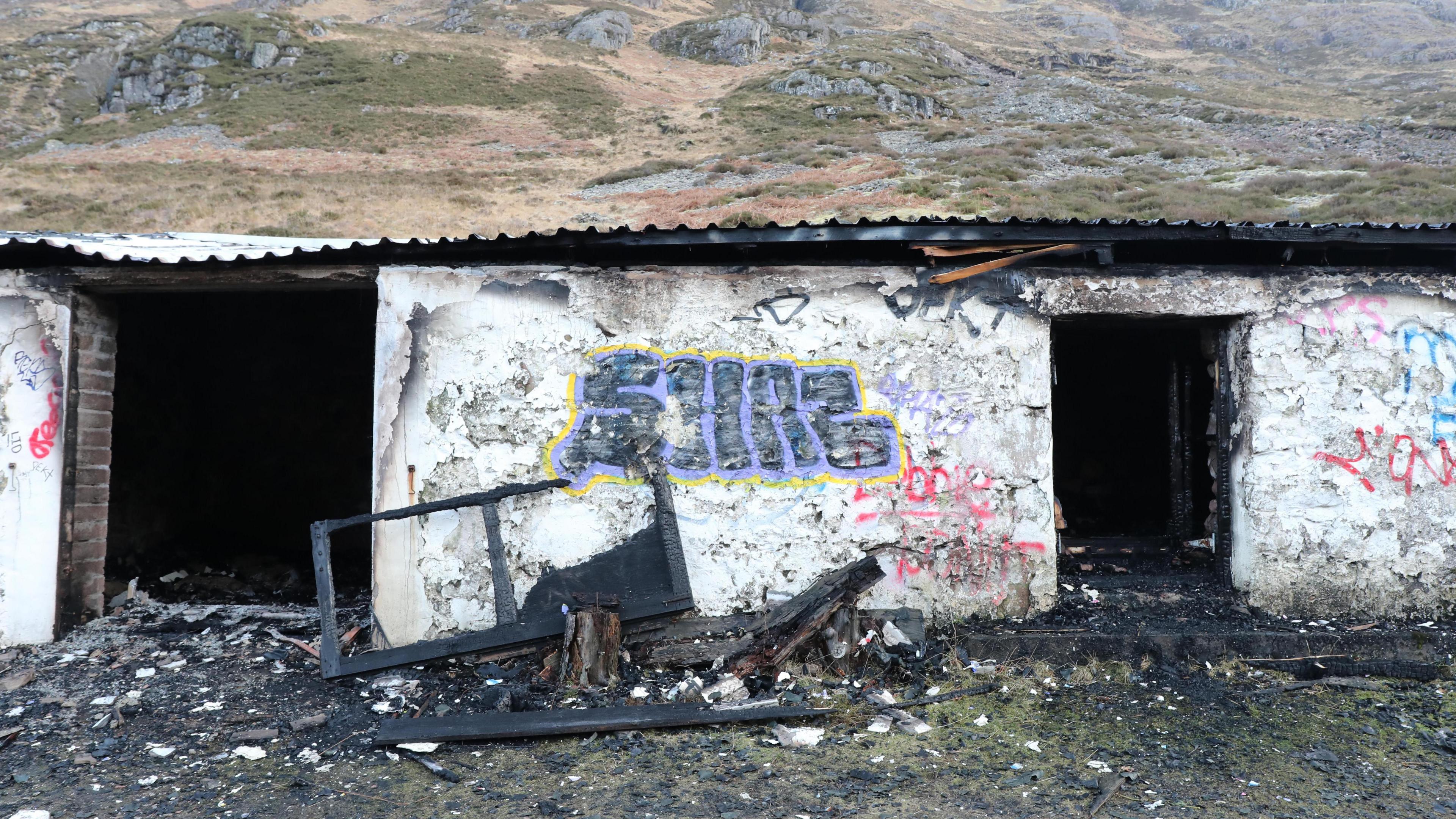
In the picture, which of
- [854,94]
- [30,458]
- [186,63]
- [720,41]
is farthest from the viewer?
[720,41]

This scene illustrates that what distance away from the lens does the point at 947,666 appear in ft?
16.1

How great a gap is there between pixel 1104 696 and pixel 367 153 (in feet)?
112

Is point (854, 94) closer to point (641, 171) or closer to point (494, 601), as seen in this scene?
point (641, 171)

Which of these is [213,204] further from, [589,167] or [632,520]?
Answer: [632,520]

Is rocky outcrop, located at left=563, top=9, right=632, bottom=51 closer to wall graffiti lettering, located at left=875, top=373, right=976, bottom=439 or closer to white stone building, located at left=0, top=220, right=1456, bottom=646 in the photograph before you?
white stone building, located at left=0, top=220, right=1456, bottom=646

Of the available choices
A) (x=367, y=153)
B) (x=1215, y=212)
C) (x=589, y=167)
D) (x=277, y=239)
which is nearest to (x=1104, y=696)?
(x=277, y=239)

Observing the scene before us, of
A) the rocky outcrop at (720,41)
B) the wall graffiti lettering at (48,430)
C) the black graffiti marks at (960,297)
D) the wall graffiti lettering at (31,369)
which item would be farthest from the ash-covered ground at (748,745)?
the rocky outcrop at (720,41)

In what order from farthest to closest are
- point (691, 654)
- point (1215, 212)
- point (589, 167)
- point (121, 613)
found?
point (589, 167) → point (1215, 212) → point (121, 613) → point (691, 654)

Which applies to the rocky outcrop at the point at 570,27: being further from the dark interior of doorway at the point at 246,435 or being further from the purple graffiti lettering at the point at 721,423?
the purple graffiti lettering at the point at 721,423

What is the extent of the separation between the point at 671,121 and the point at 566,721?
3685 centimetres

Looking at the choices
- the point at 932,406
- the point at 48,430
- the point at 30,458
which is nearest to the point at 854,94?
the point at 932,406

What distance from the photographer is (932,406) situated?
5316 millimetres

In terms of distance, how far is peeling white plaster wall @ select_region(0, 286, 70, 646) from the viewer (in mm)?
5289

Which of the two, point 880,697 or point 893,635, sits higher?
point 893,635
